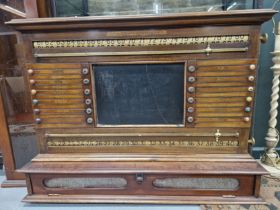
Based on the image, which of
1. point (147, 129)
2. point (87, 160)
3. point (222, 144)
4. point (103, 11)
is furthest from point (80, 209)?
point (103, 11)

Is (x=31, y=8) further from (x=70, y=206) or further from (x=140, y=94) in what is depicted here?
(x=70, y=206)

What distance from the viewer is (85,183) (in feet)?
4.29

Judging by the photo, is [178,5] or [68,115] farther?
[178,5]

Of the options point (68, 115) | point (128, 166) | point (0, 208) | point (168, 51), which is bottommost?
point (0, 208)

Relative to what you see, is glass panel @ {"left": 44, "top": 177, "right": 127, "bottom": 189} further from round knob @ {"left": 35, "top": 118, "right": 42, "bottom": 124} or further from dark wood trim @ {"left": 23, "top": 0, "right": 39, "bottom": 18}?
dark wood trim @ {"left": 23, "top": 0, "right": 39, "bottom": 18}

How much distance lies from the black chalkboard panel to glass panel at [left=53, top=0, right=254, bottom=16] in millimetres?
614

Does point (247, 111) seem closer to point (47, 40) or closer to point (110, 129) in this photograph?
point (110, 129)

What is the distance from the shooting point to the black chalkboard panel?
124cm

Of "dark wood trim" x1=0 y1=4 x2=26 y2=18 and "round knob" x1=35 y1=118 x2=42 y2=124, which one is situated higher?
"dark wood trim" x1=0 y1=4 x2=26 y2=18

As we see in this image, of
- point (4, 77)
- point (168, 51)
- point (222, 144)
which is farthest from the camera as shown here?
point (4, 77)

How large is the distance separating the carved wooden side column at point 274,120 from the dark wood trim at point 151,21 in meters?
0.48

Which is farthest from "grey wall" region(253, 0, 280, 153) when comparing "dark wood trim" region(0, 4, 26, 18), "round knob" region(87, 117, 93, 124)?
"dark wood trim" region(0, 4, 26, 18)

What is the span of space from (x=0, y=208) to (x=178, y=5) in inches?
72.3

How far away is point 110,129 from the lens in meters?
1.31
